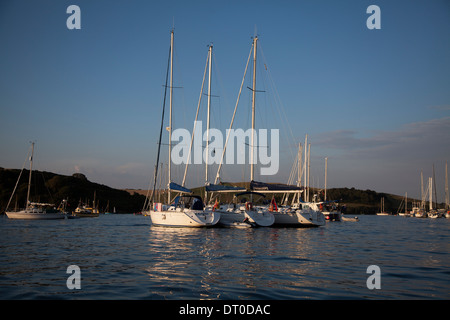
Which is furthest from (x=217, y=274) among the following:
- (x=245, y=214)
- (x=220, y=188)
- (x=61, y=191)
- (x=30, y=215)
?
(x=61, y=191)

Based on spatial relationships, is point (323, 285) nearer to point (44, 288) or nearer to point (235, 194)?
point (44, 288)

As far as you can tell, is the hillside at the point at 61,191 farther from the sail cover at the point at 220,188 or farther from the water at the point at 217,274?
the water at the point at 217,274

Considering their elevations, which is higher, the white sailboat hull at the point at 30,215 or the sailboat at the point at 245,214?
the sailboat at the point at 245,214

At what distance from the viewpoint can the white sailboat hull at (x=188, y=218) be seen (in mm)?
37906

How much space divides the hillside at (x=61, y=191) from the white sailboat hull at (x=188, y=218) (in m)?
87.9

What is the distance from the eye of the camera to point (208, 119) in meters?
49.9

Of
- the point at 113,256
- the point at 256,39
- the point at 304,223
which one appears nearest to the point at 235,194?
the point at 304,223

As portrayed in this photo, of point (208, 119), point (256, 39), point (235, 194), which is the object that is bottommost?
point (235, 194)

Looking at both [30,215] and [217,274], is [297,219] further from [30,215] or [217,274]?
[30,215]

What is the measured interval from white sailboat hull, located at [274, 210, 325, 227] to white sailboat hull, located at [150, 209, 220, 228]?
398 inches

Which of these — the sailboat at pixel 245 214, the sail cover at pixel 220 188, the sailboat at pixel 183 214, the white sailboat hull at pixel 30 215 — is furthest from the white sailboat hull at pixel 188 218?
the white sailboat hull at pixel 30 215

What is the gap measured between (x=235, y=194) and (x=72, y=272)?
3393cm

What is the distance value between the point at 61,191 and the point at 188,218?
126159 mm
